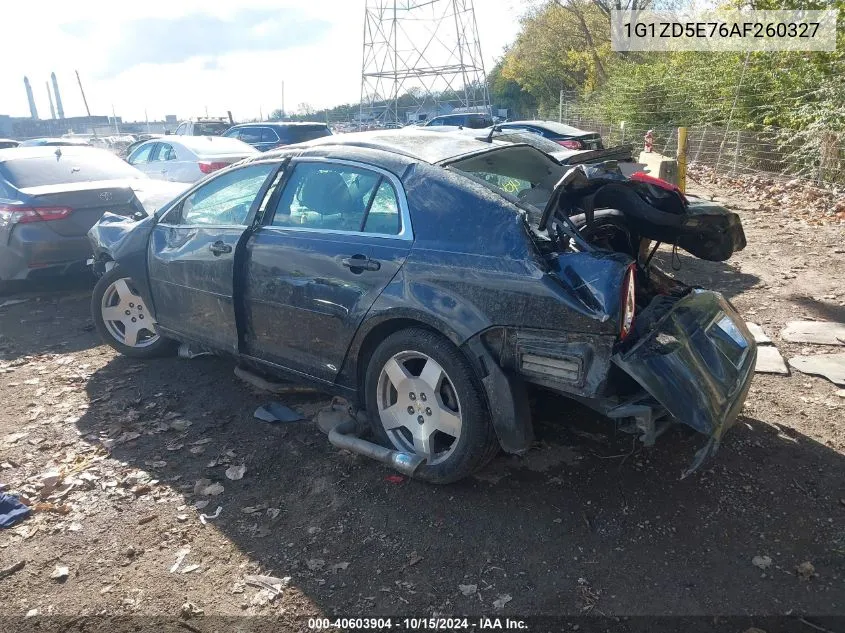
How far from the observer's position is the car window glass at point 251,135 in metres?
15.9

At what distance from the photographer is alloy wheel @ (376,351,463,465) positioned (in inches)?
132

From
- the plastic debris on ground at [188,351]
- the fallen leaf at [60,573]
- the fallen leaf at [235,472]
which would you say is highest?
the plastic debris on ground at [188,351]

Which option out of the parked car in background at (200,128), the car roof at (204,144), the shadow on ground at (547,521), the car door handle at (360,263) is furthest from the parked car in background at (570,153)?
the parked car in background at (200,128)

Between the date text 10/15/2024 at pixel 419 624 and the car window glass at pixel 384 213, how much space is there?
6.28ft

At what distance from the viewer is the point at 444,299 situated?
321 cm

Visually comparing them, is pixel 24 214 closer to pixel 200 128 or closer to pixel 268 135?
pixel 268 135

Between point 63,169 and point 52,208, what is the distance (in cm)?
96

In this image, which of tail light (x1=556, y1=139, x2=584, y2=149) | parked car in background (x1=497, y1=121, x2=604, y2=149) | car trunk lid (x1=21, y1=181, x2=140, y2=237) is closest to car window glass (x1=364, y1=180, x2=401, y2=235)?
car trunk lid (x1=21, y1=181, x2=140, y2=237)

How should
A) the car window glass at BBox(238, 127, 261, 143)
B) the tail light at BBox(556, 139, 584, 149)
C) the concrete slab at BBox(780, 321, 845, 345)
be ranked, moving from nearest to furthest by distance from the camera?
1. the concrete slab at BBox(780, 321, 845, 345)
2. the tail light at BBox(556, 139, 584, 149)
3. the car window glass at BBox(238, 127, 261, 143)

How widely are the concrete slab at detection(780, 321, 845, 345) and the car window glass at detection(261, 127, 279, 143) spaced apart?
509 inches

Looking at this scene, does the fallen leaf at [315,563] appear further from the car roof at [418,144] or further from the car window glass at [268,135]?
the car window glass at [268,135]

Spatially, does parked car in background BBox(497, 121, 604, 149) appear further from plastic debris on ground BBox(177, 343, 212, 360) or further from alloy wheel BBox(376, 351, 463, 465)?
alloy wheel BBox(376, 351, 463, 465)

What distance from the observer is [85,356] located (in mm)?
5691

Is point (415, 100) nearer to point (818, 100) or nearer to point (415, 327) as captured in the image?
point (818, 100)
